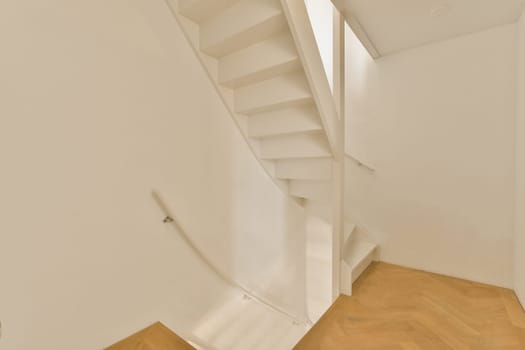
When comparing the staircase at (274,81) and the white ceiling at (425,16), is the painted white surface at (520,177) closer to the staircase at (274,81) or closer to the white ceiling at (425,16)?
the white ceiling at (425,16)

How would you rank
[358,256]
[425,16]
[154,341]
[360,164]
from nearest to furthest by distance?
[154,341] → [425,16] → [358,256] → [360,164]

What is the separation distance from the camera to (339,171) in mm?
1825

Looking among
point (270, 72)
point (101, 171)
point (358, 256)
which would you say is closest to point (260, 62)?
point (270, 72)

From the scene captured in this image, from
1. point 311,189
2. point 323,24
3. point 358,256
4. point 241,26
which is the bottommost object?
point 358,256

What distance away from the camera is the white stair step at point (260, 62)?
148 cm

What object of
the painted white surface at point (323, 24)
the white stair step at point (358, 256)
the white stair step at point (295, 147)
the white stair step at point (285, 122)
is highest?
the painted white surface at point (323, 24)

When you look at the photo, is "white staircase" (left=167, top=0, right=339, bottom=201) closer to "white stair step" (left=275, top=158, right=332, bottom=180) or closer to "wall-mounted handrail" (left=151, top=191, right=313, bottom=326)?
"white stair step" (left=275, top=158, right=332, bottom=180)

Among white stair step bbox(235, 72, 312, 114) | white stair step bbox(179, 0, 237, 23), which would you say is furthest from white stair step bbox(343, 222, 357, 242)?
white stair step bbox(179, 0, 237, 23)

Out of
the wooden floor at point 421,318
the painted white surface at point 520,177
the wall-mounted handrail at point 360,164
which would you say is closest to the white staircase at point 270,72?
the wall-mounted handrail at point 360,164

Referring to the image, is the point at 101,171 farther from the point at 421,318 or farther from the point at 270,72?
the point at 421,318

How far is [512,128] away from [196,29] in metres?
2.43

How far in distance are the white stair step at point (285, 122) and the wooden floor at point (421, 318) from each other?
1331mm

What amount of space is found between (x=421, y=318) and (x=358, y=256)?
64 cm

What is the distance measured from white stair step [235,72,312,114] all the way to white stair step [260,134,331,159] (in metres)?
0.32
